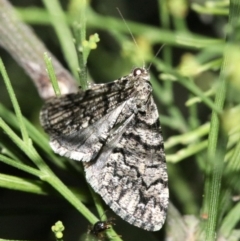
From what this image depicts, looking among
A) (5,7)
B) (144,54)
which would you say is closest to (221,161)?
(144,54)

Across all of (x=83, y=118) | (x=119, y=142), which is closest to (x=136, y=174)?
(x=119, y=142)

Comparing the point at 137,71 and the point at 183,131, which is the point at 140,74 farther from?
the point at 183,131

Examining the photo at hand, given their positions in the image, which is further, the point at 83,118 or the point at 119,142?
the point at 119,142

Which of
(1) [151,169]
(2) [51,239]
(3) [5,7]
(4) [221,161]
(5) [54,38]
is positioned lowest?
(4) [221,161]

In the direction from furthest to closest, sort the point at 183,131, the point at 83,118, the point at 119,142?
the point at 183,131, the point at 119,142, the point at 83,118

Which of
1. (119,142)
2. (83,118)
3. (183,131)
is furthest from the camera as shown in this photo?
(183,131)

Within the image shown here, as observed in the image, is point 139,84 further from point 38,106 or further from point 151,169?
point 38,106

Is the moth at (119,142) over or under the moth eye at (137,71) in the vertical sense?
under
